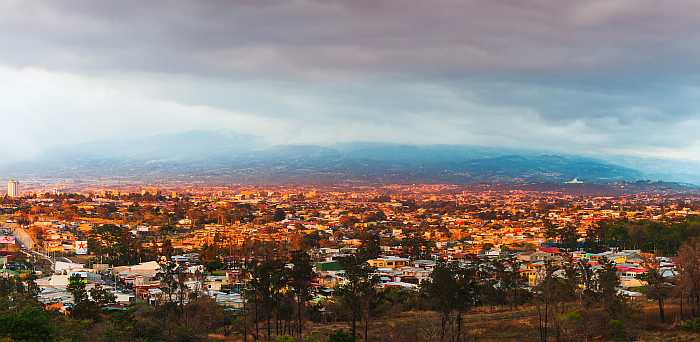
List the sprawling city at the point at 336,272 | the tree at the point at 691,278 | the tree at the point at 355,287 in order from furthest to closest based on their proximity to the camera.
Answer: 1. the tree at the point at 691,278
2. the sprawling city at the point at 336,272
3. the tree at the point at 355,287

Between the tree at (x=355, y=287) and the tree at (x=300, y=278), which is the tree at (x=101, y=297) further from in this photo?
the tree at (x=355, y=287)

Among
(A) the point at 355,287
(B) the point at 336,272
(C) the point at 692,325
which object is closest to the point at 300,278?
(A) the point at 355,287

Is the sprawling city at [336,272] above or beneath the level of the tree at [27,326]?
beneath

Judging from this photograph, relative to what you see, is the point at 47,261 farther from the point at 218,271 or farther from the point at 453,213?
the point at 453,213

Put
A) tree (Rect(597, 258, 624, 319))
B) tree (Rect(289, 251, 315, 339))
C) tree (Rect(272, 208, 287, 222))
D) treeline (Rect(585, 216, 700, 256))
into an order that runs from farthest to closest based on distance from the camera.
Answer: tree (Rect(272, 208, 287, 222)) → treeline (Rect(585, 216, 700, 256)) → tree (Rect(289, 251, 315, 339)) → tree (Rect(597, 258, 624, 319))

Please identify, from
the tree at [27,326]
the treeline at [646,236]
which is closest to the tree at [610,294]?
the tree at [27,326]

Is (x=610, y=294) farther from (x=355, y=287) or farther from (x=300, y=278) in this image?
(x=300, y=278)

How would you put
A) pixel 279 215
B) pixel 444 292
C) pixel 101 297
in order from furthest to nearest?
pixel 279 215 → pixel 101 297 → pixel 444 292

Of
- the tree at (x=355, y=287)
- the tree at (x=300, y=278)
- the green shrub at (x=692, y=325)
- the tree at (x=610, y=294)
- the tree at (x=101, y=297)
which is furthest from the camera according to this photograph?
the tree at (x=101, y=297)

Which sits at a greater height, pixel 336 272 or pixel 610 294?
pixel 610 294

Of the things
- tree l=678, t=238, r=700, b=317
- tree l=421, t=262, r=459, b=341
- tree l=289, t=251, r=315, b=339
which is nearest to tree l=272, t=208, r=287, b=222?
tree l=289, t=251, r=315, b=339

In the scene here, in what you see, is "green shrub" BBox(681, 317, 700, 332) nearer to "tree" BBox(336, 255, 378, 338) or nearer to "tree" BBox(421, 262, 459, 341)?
"tree" BBox(421, 262, 459, 341)

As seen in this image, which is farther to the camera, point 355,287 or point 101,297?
point 101,297
